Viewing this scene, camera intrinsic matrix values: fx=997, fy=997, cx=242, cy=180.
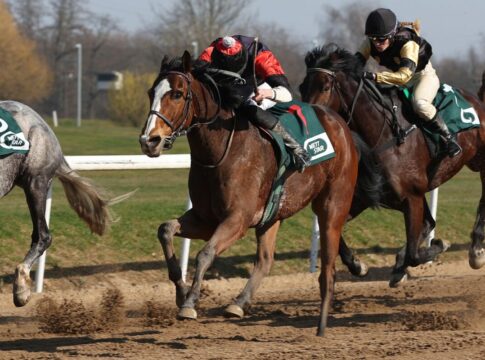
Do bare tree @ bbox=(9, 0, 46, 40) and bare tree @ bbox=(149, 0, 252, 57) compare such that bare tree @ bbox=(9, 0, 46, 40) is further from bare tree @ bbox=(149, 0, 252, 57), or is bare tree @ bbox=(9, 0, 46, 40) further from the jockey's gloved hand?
the jockey's gloved hand

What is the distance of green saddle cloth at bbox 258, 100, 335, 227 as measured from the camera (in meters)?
6.65

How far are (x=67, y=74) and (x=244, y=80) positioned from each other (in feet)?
222

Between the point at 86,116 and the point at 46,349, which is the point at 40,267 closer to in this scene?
the point at 46,349

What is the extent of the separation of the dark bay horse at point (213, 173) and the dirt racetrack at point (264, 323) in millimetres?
364

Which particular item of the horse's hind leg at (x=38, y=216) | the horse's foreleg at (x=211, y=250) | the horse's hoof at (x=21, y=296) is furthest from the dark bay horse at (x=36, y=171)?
the horse's foreleg at (x=211, y=250)

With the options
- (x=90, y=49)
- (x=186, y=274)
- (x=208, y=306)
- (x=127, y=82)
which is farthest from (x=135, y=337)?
(x=90, y=49)

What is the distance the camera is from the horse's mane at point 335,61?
26.1 ft

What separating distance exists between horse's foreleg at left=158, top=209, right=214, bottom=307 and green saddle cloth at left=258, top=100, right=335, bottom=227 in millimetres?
466

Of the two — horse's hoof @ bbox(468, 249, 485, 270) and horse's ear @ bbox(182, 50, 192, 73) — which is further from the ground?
horse's ear @ bbox(182, 50, 192, 73)

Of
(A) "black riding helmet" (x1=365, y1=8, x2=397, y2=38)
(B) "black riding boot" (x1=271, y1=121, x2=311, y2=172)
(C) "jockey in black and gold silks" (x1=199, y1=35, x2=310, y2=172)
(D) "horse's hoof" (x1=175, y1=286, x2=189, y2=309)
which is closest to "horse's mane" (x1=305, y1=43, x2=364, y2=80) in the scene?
(A) "black riding helmet" (x1=365, y1=8, x2=397, y2=38)

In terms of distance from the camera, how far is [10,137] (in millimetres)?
7621

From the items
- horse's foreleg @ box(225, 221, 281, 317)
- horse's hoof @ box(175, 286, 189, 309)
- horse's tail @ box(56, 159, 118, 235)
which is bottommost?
horse's tail @ box(56, 159, 118, 235)

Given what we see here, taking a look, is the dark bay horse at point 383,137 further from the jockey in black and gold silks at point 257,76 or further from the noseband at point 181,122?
the noseband at point 181,122

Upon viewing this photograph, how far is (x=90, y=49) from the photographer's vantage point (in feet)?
262
